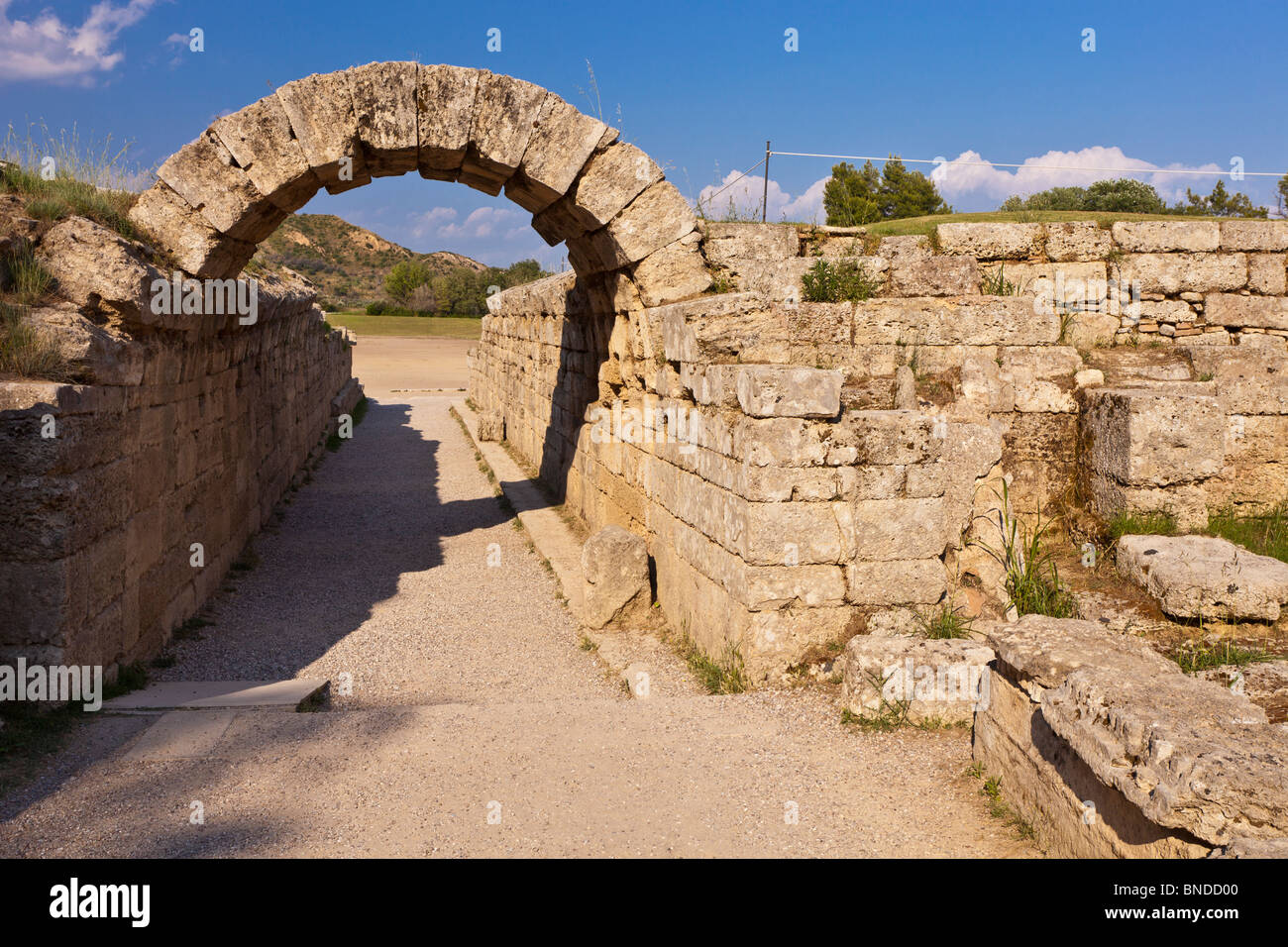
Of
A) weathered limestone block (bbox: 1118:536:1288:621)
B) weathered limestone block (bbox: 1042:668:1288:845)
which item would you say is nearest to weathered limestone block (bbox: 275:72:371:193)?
weathered limestone block (bbox: 1042:668:1288:845)

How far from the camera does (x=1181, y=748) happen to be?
2.51 m

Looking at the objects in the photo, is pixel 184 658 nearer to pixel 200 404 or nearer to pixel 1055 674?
pixel 200 404

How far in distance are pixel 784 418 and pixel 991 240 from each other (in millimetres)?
3784

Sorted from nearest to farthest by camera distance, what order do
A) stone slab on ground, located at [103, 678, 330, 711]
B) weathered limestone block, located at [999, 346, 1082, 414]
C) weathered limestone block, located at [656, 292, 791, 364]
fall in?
stone slab on ground, located at [103, 678, 330, 711], weathered limestone block, located at [656, 292, 791, 364], weathered limestone block, located at [999, 346, 1082, 414]

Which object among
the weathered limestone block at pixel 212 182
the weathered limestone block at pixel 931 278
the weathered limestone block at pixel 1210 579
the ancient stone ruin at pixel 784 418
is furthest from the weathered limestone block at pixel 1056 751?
the weathered limestone block at pixel 212 182

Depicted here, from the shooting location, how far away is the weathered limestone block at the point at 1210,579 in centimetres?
496

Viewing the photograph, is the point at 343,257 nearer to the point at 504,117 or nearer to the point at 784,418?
the point at 504,117

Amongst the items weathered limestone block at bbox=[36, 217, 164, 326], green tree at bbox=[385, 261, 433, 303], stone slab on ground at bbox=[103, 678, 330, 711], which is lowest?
stone slab on ground at bbox=[103, 678, 330, 711]

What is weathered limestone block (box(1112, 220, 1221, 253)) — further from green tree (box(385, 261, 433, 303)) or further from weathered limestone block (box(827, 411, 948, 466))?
green tree (box(385, 261, 433, 303))

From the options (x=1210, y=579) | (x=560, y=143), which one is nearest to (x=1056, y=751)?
(x=1210, y=579)

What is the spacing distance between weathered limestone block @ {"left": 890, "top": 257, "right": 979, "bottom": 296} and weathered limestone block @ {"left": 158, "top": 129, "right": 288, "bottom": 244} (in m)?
4.88

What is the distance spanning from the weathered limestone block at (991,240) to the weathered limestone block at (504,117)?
3.45 metres

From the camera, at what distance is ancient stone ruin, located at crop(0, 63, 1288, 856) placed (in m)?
3.44

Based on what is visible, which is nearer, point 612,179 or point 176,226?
point 176,226
